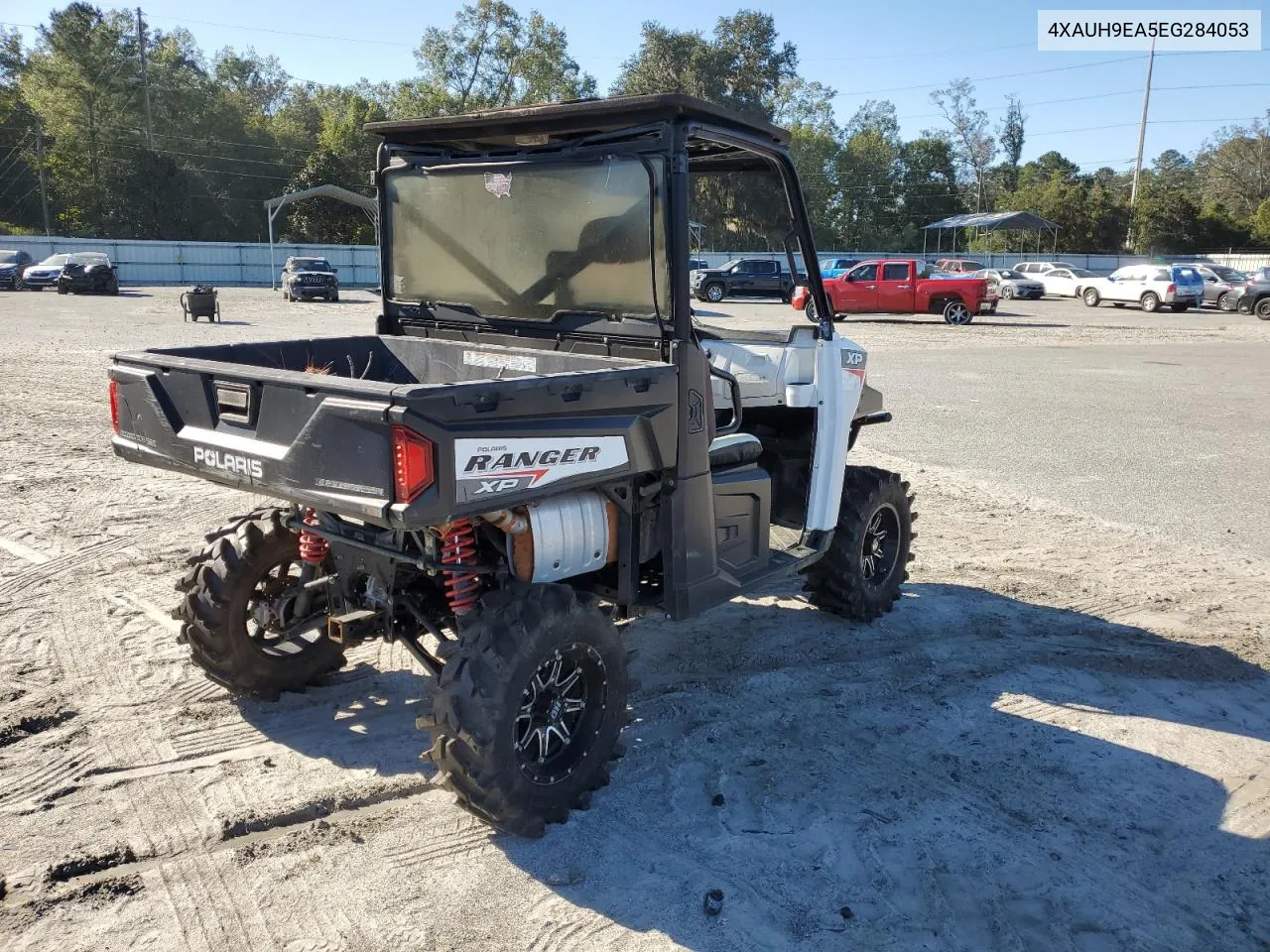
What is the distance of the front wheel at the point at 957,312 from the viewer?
90.7 feet

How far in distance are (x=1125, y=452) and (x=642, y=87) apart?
50.2 m

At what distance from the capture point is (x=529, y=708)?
11.6 ft

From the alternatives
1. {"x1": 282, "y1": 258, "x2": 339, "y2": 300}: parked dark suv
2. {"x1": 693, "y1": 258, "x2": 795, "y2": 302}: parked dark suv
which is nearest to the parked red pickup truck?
{"x1": 693, "y1": 258, "x2": 795, "y2": 302}: parked dark suv

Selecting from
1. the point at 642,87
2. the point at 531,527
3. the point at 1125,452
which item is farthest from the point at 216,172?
the point at 531,527

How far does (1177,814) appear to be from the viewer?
3754 mm

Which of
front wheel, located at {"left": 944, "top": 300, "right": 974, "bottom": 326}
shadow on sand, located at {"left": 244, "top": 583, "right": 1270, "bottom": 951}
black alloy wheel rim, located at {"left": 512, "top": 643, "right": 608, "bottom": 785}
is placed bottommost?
shadow on sand, located at {"left": 244, "top": 583, "right": 1270, "bottom": 951}

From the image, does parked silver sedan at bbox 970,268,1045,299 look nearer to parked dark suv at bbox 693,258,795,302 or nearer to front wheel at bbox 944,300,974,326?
parked dark suv at bbox 693,258,795,302

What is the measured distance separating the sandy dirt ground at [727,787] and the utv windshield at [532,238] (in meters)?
1.84

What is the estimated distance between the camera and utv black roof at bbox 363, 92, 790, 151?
373cm

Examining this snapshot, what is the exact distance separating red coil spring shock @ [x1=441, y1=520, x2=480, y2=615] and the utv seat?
121 cm

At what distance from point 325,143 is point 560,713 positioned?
211 feet

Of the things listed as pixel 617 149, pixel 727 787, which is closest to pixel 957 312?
pixel 617 149

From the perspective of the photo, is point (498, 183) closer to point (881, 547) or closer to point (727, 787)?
point (727, 787)

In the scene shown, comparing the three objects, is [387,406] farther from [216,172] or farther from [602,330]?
[216,172]
